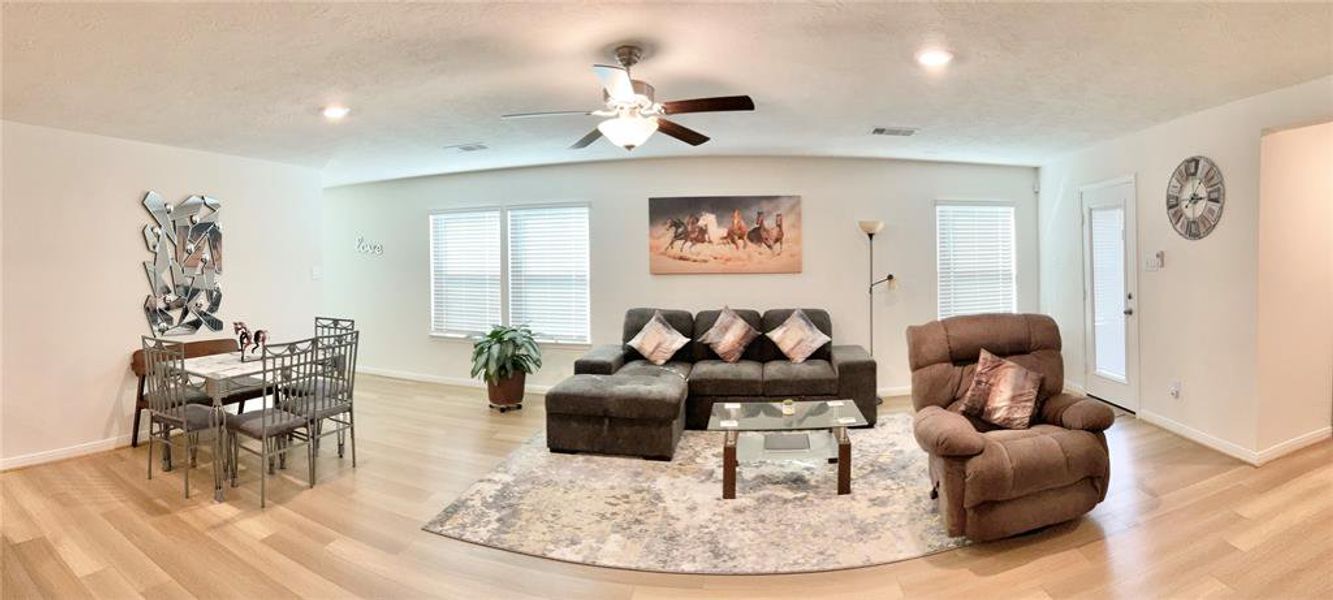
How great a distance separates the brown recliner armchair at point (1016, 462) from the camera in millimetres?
2512

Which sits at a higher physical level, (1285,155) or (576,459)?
(1285,155)

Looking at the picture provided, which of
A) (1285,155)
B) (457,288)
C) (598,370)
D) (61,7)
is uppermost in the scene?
(61,7)

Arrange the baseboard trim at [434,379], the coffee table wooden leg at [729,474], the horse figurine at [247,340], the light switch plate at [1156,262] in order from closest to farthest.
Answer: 1. the coffee table wooden leg at [729,474]
2. the horse figurine at [247,340]
3. the light switch plate at [1156,262]
4. the baseboard trim at [434,379]

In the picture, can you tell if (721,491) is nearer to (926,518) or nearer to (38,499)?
(926,518)

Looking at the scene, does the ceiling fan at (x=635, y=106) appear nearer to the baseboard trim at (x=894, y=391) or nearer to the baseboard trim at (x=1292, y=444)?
the baseboard trim at (x=894, y=391)

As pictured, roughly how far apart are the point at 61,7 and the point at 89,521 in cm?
250

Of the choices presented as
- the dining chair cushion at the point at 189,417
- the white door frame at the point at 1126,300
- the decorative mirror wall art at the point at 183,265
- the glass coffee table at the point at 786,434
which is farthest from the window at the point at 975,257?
the decorative mirror wall art at the point at 183,265

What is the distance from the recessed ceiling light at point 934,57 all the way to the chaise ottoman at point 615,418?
244 centimetres

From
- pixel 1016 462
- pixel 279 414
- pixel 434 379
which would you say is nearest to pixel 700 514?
pixel 1016 462

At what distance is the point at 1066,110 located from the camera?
12.5 feet

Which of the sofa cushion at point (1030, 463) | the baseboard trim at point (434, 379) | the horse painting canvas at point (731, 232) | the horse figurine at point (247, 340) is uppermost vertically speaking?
the horse painting canvas at point (731, 232)

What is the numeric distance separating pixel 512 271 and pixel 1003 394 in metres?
4.56

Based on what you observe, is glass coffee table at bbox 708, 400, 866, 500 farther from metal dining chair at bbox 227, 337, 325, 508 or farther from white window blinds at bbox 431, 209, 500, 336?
white window blinds at bbox 431, 209, 500, 336

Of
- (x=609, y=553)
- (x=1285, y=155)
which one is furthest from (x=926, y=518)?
(x=1285, y=155)
